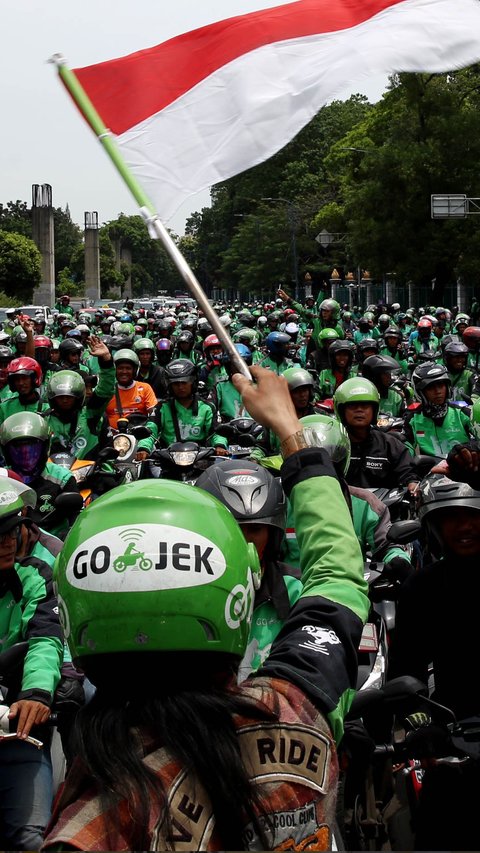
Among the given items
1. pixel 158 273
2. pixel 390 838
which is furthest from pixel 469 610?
pixel 158 273

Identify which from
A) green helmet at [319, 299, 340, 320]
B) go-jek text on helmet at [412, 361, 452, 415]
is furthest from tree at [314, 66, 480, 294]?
go-jek text on helmet at [412, 361, 452, 415]

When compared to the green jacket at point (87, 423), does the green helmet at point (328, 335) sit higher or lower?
higher

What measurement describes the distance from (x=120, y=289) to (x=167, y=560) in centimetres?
14311

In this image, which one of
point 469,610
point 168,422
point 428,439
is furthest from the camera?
point 168,422

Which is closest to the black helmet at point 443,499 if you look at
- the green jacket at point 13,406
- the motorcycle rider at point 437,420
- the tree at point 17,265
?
the motorcycle rider at point 437,420

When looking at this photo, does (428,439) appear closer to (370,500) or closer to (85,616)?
(370,500)

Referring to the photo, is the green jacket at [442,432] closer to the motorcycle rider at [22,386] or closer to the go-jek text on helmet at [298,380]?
the go-jek text on helmet at [298,380]

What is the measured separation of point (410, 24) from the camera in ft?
16.6

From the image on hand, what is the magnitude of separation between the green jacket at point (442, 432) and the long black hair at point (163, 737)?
8014mm

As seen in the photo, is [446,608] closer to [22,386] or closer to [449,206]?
[22,386]

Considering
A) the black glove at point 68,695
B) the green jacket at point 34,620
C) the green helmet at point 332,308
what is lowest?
the black glove at point 68,695

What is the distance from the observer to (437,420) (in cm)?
1009

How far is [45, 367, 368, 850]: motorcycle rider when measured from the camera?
2012 millimetres

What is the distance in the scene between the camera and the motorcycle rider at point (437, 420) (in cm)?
1004
